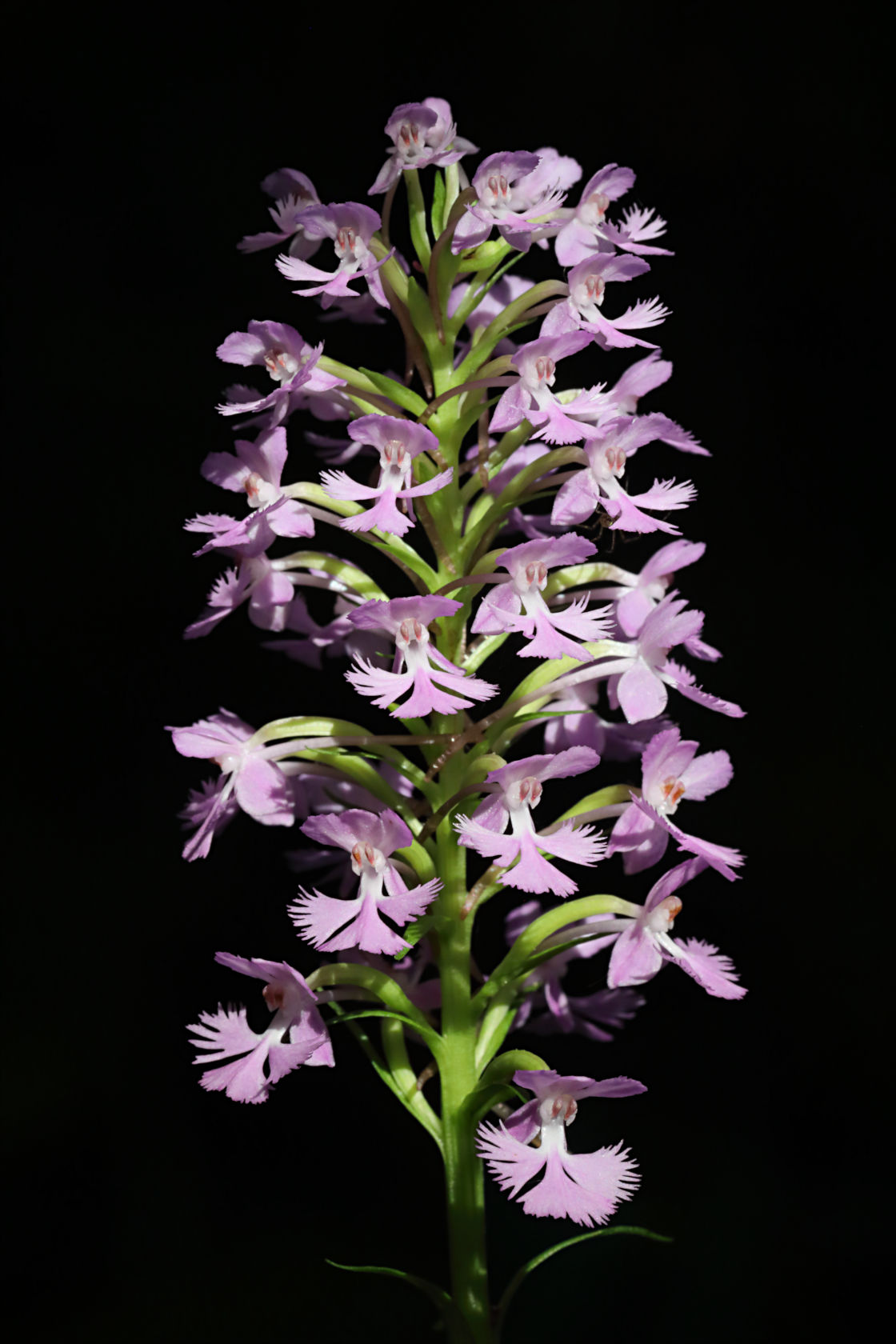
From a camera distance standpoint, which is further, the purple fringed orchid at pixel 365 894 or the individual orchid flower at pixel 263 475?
the individual orchid flower at pixel 263 475

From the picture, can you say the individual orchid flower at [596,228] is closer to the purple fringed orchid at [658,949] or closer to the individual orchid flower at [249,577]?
→ the individual orchid flower at [249,577]

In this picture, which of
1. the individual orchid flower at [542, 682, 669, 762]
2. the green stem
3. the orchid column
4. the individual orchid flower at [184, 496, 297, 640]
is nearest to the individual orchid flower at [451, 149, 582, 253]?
the orchid column

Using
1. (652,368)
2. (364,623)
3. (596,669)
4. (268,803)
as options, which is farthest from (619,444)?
(268,803)

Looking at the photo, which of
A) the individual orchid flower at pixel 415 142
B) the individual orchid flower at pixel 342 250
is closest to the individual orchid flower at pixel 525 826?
the individual orchid flower at pixel 342 250

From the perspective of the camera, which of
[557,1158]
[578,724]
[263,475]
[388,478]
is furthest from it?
[578,724]

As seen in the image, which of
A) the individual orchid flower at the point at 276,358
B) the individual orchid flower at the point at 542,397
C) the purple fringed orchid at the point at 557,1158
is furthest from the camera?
the individual orchid flower at the point at 276,358

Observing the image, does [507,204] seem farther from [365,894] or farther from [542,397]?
[365,894]

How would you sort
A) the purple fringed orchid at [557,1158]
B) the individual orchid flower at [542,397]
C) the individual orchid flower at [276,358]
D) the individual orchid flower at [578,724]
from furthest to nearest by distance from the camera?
the individual orchid flower at [578,724] → the individual orchid flower at [276,358] → the individual orchid flower at [542,397] → the purple fringed orchid at [557,1158]

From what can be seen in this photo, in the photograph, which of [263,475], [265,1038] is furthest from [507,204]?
[265,1038]
